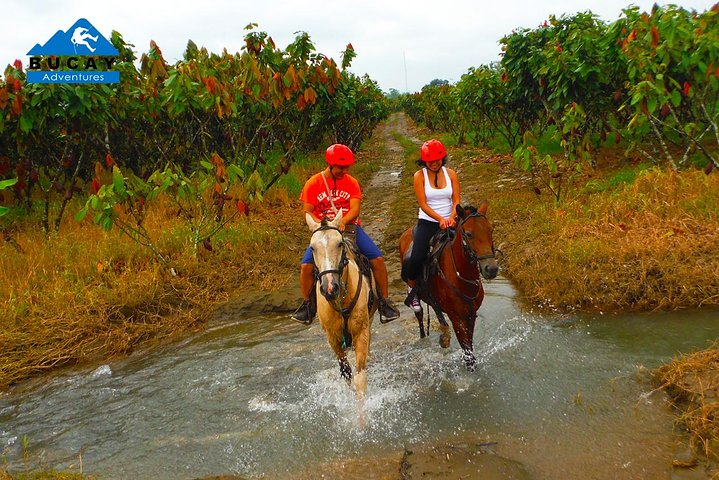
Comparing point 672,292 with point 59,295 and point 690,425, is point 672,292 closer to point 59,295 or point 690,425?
point 690,425

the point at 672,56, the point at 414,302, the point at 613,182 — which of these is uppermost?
the point at 672,56

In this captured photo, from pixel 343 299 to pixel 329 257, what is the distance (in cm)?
75

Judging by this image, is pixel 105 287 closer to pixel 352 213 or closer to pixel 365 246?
pixel 365 246

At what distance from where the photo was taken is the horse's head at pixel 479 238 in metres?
4.51

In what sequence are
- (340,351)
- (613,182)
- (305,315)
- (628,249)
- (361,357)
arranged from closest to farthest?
1. (361,357)
2. (340,351)
3. (305,315)
4. (628,249)
5. (613,182)

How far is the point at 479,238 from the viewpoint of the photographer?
4.61m

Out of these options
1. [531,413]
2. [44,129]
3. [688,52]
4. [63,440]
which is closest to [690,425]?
[531,413]

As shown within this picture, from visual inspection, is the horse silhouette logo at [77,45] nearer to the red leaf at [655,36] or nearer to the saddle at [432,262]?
the saddle at [432,262]

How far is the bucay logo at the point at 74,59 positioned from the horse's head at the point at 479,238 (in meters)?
7.78

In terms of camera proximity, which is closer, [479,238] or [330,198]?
[479,238]

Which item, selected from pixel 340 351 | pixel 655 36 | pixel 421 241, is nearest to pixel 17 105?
pixel 340 351

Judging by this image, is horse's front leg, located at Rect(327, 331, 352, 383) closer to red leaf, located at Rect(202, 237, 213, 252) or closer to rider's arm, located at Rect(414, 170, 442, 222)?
rider's arm, located at Rect(414, 170, 442, 222)

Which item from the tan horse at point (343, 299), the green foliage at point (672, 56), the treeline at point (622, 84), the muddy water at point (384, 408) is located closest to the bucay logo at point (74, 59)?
the muddy water at point (384, 408)

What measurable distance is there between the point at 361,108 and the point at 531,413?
66.9 ft
